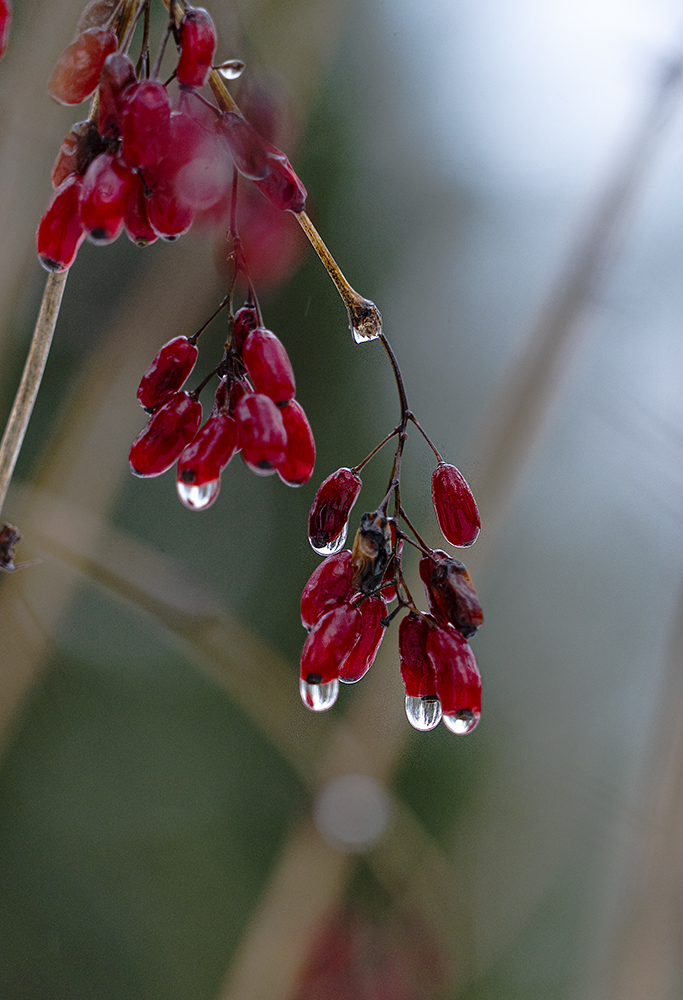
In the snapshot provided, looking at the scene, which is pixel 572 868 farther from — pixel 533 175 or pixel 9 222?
pixel 9 222

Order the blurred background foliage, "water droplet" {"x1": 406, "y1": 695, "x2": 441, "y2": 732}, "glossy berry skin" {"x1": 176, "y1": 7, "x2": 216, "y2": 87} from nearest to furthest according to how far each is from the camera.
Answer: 1. "glossy berry skin" {"x1": 176, "y1": 7, "x2": 216, "y2": 87}
2. "water droplet" {"x1": 406, "y1": 695, "x2": 441, "y2": 732}
3. the blurred background foliage

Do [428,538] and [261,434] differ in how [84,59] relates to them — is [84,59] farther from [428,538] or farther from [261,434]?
[428,538]

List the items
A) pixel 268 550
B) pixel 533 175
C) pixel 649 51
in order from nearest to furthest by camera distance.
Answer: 1. pixel 649 51
2. pixel 533 175
3. pixel 268 550

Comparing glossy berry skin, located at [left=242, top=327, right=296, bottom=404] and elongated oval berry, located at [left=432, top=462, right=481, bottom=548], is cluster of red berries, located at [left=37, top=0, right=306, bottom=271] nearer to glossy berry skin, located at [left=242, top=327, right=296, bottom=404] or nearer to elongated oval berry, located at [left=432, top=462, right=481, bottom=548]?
glossy berry skin, located at [left=242, top=327, right=296, bottom=404]

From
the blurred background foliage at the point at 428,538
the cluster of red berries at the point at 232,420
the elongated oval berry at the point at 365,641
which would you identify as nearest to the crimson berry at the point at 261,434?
the cluster of red berries at the point at 232,420

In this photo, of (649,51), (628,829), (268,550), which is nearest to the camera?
(649,51)

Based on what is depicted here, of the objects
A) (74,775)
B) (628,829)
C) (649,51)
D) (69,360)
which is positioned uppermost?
(649,51)

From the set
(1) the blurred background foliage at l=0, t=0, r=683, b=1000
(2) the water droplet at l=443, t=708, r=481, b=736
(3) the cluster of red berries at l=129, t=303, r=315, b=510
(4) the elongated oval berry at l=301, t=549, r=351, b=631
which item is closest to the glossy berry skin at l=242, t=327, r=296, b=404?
(3) the cluster of red berries at l=129, t=303, r=315, b=510

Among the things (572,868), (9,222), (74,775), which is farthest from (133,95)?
(572,868)
